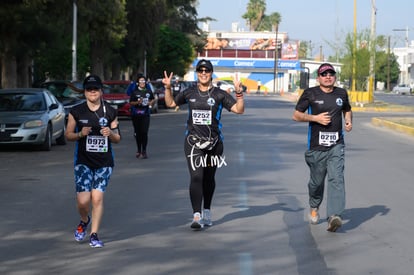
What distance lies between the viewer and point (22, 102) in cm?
2041

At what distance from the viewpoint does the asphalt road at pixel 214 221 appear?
25.1 feet

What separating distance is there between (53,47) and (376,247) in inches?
1123

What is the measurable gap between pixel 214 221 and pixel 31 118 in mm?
10252

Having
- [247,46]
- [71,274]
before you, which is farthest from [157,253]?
[247,46]

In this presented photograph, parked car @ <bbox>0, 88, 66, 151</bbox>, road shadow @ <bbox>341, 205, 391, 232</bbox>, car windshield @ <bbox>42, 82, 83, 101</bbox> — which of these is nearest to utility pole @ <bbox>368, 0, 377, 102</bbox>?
car windshield @ <bbox>42, 82, 83, 101</bbox>

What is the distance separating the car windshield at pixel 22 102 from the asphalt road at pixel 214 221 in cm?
195

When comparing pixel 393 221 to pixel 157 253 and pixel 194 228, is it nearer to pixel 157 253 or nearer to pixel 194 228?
pixel 194 228

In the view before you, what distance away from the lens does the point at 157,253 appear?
8.11m

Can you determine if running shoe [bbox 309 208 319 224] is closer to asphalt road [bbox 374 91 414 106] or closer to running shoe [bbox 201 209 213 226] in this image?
running shoe [bbox 201 209 213 226]

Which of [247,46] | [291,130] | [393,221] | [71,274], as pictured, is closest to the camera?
[71,274]

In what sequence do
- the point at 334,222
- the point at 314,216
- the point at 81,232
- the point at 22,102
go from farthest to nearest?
the point at 22,102 → the point at 314,216 → the point at 334,222 → the point at 81,232

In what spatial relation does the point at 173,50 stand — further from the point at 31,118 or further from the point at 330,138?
the point at 330,138

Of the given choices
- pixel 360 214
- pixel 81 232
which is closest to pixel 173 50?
pixel 360 214

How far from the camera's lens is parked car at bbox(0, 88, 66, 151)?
19.0 meters
